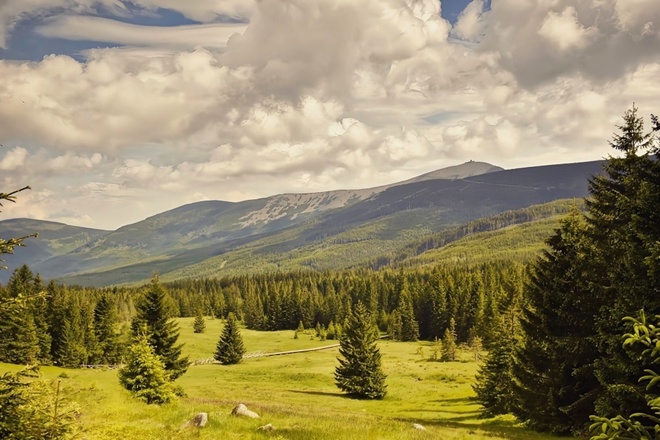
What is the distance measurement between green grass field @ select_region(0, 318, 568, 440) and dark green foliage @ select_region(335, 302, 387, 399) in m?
1.93

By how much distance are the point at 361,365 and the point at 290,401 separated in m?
12.5

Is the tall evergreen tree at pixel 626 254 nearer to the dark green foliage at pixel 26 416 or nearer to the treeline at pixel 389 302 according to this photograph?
the dark green foliage at pixel 26 416

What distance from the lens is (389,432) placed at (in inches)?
671

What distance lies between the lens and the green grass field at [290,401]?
55.8 ft

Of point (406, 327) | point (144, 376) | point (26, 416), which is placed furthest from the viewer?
point (406, 327)

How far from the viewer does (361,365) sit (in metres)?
53.2

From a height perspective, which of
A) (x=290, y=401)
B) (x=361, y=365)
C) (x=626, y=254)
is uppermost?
(x=626, y=254)

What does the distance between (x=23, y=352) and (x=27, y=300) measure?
6648 cm

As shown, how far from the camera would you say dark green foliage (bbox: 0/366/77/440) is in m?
8.31

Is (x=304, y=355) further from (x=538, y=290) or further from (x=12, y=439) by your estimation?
(x=12, y=439)

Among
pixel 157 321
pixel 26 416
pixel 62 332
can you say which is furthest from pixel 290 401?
pixel 62 332

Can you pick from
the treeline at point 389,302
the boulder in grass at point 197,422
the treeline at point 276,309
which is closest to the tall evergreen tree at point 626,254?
the boulder in grass at point 197,422

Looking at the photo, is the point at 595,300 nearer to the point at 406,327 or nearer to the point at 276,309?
the point at 406,327

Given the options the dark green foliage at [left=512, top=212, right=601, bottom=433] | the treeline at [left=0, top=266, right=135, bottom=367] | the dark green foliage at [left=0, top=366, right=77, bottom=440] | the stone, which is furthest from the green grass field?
the treeline at [left=0, top=266, right=135, bottom=367]
